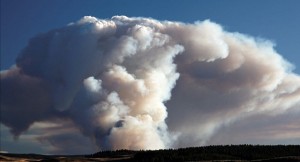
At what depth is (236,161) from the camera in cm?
19100

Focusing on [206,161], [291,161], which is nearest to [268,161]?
[291,161]

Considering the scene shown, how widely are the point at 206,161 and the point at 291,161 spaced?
37.5m

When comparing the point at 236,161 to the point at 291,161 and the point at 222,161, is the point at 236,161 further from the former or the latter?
the point at 291,161

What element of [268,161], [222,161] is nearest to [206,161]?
[222,161]

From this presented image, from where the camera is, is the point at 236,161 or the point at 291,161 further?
the point at 236,161

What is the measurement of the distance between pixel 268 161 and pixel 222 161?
20017mm

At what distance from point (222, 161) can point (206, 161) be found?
742 cm

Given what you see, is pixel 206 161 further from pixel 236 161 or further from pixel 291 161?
pixel 291 161

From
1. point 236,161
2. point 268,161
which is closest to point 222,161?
point 236,161

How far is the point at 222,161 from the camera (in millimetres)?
192750

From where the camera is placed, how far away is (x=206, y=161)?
197125 mm

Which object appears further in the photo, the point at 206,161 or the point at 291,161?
the point at 206,161

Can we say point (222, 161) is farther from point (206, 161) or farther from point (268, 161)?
point (268, 161)

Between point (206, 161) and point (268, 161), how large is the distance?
2743cm
